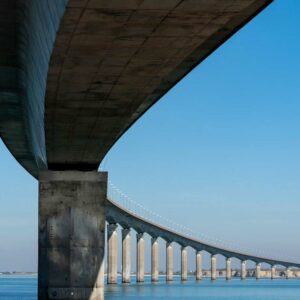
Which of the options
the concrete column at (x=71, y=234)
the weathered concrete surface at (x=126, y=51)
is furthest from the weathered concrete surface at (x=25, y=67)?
the concrete column at (x=71, y=234)

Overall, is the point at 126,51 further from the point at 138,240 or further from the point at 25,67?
the point at 138,240

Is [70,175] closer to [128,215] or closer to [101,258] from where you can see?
[101,258]

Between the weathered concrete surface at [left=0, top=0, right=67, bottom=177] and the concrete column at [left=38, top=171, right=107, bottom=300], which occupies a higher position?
the weathered concrete surface at [left=0, top=0, right=67, bottom=177]

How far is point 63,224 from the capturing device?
191 ft

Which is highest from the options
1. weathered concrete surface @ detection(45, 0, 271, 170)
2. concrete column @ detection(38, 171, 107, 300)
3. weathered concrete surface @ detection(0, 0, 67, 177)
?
weathered concrete surface @ detection(0, 0, 67, 177)

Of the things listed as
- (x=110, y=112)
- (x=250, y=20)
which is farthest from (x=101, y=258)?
(x=250, y=20)

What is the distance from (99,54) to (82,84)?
5.79 metres

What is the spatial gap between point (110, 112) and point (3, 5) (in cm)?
1055

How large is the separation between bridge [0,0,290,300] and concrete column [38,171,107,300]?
0.06 meters

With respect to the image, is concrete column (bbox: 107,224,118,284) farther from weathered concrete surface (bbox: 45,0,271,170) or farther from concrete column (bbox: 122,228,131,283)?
weathered concrete surface (bbox: 45,0,271,170)

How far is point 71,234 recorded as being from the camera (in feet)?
191

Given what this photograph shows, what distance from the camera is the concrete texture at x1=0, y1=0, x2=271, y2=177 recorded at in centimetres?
2044

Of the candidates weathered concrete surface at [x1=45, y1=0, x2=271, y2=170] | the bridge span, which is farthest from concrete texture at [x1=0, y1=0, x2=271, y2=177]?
→ the bridge span

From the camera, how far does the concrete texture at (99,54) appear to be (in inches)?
805
